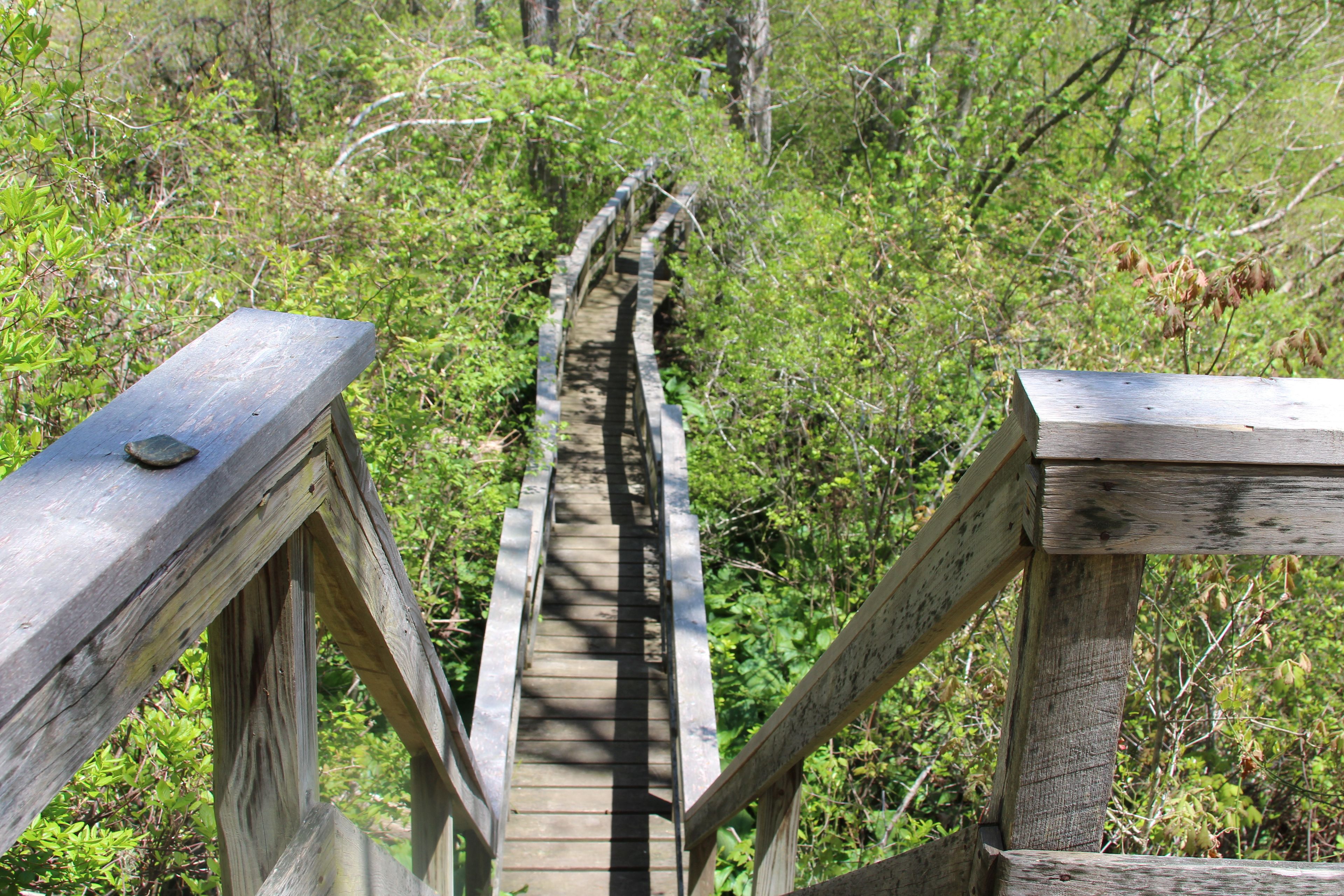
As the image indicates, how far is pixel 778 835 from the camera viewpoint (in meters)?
2.20

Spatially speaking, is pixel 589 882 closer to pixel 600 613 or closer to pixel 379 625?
pixel 600 613

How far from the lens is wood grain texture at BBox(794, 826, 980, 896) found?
41.4 inches

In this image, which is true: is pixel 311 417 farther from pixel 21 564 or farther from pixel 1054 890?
pixel 1054 890

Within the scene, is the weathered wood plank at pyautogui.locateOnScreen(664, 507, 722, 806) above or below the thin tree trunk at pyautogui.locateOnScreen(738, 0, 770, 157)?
below

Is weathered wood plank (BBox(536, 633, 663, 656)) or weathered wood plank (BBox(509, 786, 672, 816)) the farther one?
weathered wood plank (BBox(536, 633, 663, 656))

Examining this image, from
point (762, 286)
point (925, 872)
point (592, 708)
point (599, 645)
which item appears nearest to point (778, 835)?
point (925, 872)

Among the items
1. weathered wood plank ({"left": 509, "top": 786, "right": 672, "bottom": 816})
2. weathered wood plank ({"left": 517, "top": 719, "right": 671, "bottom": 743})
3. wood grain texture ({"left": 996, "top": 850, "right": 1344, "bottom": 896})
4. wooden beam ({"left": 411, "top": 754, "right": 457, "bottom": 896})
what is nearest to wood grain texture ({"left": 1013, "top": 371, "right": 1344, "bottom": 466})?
wood grain texture ({"left": 996, "top": 850, "right": 1344, "bottom": 896})

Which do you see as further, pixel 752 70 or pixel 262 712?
pixel 752 70

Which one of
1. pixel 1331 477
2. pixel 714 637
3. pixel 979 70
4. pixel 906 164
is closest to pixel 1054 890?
pixel 1331 477

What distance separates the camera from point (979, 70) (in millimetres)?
9727

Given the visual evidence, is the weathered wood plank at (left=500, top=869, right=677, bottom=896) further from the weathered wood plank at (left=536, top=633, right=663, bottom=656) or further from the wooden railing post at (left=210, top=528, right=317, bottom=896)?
the wooden railing post at (left=210, top=528, right=317, bottom=896)

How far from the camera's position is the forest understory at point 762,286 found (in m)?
2.84

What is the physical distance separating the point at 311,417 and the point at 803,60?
50.6ft

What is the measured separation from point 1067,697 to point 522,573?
13.0ft
